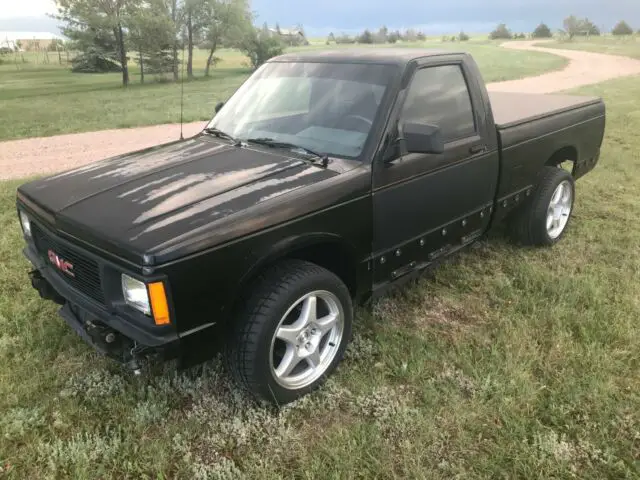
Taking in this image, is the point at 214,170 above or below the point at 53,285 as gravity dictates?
above

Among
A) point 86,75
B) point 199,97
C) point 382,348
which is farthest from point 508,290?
point 86,75

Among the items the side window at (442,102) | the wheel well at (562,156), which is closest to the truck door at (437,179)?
the side window at (442,102)

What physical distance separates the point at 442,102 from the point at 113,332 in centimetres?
258

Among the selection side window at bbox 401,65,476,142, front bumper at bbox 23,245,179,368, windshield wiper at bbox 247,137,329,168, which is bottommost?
front bumper at bbox 23,245,179,368

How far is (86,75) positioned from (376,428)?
111 ft

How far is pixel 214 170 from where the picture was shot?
10.2 feet

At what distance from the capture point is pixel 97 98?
19.4m

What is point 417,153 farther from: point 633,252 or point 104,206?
point 633,252

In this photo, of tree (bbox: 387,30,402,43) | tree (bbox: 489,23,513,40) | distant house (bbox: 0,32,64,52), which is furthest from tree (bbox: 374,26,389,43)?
distant house (bbox: 0,32,64,52)

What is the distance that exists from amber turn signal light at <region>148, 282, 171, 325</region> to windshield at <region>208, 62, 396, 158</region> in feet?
4.56

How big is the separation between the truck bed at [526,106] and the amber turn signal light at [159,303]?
116 inches

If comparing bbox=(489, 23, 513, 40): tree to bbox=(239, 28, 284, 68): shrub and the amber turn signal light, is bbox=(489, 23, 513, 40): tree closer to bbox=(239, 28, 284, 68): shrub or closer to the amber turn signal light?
bbox=(239, 28, 284, 68): shrub

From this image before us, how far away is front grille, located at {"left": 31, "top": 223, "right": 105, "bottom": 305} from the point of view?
8.67 feet

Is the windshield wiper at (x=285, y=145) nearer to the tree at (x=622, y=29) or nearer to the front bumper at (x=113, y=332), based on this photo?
the front bumper at (x=113, y=332)
